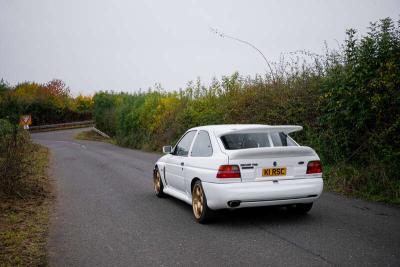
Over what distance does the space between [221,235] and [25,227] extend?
3451mm

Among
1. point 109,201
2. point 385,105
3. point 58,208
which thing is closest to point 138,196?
point 109,201

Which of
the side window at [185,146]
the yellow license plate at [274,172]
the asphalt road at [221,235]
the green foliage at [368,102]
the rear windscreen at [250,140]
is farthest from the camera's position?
the green foliage at [368,102]

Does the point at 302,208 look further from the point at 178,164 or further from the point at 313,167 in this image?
the point at 178,164

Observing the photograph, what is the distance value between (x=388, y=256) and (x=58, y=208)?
21.6 feet

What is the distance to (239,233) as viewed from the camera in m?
6.66

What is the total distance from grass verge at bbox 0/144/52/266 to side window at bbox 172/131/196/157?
2789 millimetres

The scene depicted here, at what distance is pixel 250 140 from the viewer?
304 inches

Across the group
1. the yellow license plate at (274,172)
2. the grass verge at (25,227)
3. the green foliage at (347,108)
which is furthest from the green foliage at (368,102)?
the grass verge at (25,227)

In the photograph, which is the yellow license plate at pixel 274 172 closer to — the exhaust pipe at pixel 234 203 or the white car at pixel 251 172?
the white car at pixel 251 172

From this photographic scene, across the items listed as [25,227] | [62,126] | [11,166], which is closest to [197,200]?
[25,227]

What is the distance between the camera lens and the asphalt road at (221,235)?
17.7 ft

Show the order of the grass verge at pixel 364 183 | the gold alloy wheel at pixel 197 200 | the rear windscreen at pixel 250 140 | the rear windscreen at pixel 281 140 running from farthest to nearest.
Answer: the grass verge at pixel 364 183 → the rear windscreen at pixel 281 140 → the rear windscreen at pixel 250 140 → the gold alloy wheel at pixel 197 200

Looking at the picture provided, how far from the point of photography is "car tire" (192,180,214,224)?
7.21 meters

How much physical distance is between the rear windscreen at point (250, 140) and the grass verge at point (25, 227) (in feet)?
10.7
